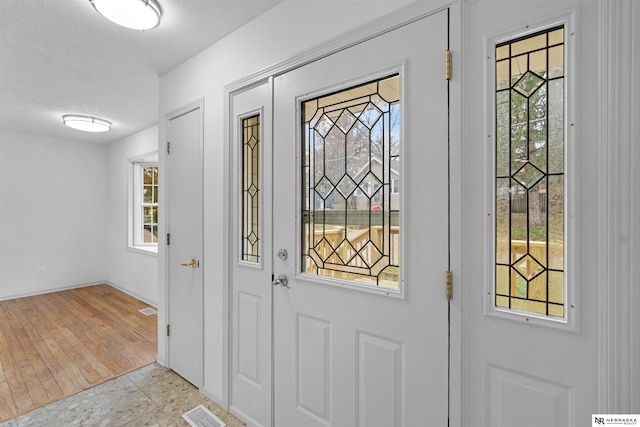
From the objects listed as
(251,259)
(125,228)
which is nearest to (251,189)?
(251,259)

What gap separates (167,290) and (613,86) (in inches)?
114

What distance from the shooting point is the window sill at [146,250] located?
4237mm

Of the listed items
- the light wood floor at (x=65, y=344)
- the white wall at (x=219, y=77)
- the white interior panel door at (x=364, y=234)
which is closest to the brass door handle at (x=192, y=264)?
the white wall at (x=219, y=77)

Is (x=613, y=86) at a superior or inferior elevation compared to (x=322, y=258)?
superior

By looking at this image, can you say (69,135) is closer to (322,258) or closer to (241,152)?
(241,152)

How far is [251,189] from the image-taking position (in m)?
1.91

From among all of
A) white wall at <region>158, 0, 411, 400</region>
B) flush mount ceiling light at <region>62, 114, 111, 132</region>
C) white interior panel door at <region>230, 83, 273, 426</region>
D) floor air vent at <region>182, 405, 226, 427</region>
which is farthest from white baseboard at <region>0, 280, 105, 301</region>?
white interior panel door at <region>230, 83, 273, 426</region>

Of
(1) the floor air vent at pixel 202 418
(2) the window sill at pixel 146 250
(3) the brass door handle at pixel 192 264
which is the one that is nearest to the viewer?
(1) the floor air vent at pixel 202 418

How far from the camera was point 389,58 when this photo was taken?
4.29 feet

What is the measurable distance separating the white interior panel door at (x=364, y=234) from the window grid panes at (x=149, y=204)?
387cm

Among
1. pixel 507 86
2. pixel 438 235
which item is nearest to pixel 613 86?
pixel 507 86

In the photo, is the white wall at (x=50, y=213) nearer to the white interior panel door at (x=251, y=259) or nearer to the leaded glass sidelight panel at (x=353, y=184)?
the white interior panel door at (x=251, y=259)

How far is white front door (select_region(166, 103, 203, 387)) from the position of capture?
225 centimetres

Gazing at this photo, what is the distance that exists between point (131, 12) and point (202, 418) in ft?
8.01
